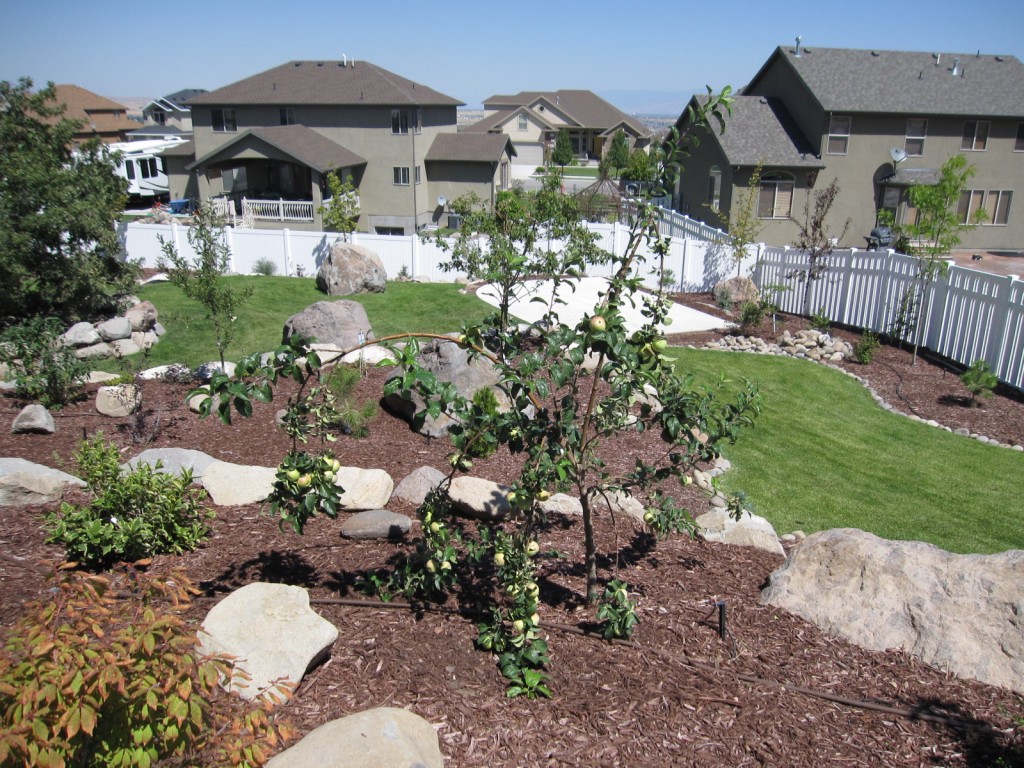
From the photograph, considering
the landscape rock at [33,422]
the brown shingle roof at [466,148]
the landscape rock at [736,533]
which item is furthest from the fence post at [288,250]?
the landscape rock at [736,533]

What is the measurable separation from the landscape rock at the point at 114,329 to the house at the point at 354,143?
1736cm

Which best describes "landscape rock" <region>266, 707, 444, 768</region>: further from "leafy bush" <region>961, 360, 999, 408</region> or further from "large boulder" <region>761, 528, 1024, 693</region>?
"leafy bush" <region>961, 360, 999, 408</region>

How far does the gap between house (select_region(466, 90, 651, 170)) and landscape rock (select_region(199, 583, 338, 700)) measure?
53224 millimetres

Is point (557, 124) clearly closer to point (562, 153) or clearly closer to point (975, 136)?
point (562, 153)

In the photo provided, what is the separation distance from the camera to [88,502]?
568cm

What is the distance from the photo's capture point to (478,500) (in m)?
Result: 5.75

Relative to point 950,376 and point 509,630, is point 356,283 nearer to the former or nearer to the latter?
point 950,376

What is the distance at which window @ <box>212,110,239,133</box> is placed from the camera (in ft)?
103

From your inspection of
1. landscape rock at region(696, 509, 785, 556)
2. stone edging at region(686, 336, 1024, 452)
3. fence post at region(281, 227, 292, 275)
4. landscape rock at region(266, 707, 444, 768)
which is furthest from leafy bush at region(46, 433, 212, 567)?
fence post at region(281, 227, 292, 275)

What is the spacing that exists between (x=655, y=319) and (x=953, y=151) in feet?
88.9

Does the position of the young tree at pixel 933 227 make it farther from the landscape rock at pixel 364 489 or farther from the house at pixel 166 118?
the house at pixel 166 118

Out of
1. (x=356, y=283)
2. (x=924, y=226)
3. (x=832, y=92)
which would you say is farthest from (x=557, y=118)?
(x=924, y=226)

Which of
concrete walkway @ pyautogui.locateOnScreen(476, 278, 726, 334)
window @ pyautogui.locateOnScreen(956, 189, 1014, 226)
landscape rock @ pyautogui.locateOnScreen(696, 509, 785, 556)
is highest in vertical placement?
window @ pyautogui.locateOnScreen(956, 189, 1014, 226)

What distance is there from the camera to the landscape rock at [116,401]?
8.16 m
